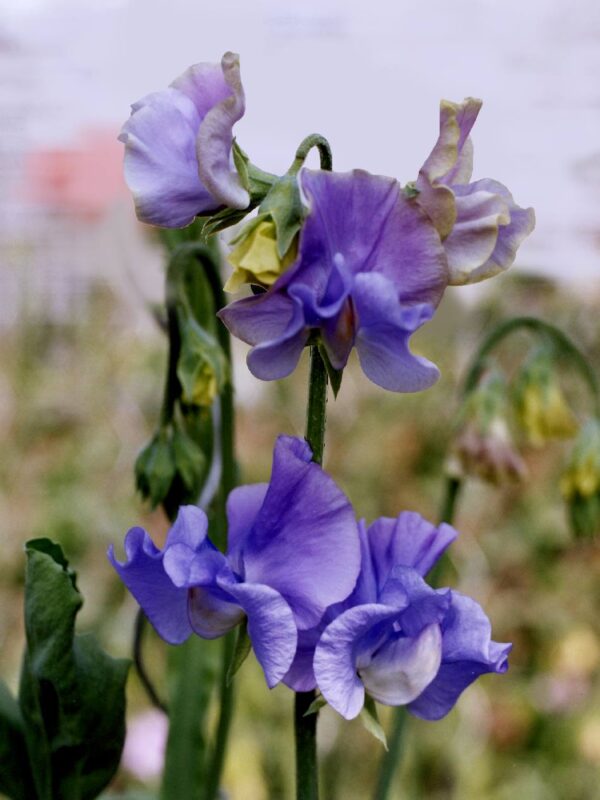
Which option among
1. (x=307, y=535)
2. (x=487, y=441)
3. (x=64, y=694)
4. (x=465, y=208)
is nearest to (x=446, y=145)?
(x=465, y=208)

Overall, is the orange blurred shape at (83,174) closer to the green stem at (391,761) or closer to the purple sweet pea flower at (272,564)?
the green stem at (391,761)

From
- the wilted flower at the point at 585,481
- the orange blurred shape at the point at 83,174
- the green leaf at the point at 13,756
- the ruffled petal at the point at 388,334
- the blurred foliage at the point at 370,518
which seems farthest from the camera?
the blurred foliage at the point at 370,518

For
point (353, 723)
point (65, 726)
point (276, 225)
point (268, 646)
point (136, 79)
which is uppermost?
point (136, 79)

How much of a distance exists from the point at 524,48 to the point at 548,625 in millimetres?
957

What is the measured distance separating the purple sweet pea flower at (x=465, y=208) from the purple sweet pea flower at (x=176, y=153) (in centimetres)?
7

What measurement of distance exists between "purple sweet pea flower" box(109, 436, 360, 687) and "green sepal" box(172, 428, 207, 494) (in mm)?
291

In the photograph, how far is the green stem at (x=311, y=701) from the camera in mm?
416

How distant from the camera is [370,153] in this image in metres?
1.01

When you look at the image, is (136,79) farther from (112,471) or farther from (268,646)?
(112,471)

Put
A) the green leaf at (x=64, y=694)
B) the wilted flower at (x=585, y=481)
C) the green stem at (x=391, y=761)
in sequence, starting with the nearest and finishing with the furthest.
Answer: the green leaf at (x=64, y=694)
the green stem at (x=391, y=761)
the wilted flower at (x=585, y=481)

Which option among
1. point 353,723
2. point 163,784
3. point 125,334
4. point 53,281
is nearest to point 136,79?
point 163,784

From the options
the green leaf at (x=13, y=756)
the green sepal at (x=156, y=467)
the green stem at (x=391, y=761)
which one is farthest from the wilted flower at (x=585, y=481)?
the green leaf at (x=13, y=756)

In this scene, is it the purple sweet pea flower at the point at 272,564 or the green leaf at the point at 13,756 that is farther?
the green leaf at the point at 13,756

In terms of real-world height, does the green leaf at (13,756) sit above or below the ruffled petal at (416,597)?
below
